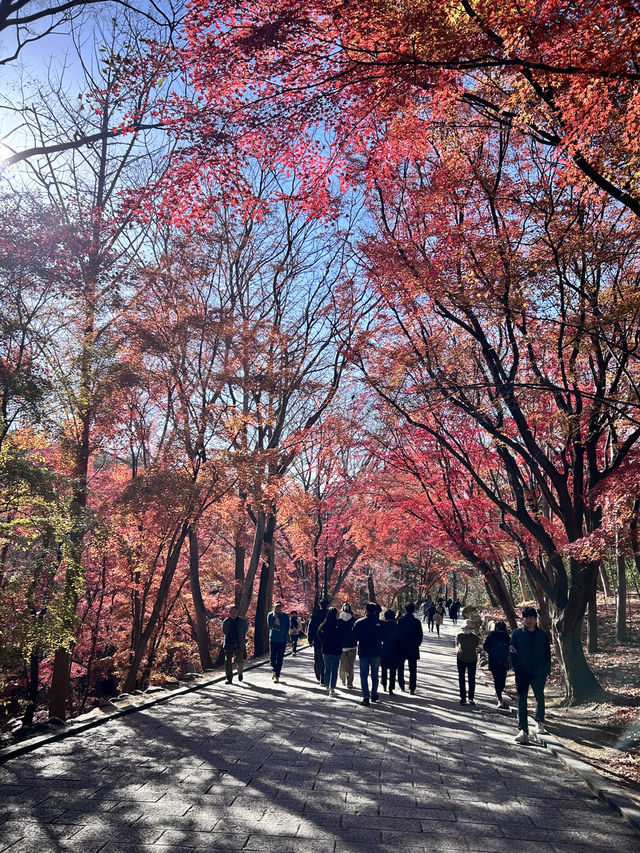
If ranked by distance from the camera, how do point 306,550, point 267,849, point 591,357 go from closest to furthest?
1. point 267,849
2. point 591,357
3. point 306,550

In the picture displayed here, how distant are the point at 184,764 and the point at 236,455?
8.36 metres

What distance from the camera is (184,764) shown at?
572 centimetres

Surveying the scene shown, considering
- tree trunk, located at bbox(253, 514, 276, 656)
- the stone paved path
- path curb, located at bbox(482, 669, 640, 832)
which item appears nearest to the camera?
the stone paved path

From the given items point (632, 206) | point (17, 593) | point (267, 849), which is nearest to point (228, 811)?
point (267, 849)

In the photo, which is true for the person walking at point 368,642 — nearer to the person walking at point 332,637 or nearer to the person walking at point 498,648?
the person walking at point 332,637

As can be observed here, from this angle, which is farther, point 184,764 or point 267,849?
point 184,764

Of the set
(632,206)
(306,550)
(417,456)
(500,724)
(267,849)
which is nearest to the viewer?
(267,849)

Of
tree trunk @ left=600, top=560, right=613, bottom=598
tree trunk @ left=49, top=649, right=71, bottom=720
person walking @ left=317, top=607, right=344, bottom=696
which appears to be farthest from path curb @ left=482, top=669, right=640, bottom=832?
tree trunk @ left=600, top=560, right=613, bottom=598

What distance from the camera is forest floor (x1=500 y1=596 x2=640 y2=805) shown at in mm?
6375

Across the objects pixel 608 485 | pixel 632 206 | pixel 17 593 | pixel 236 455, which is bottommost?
pixel 17 593

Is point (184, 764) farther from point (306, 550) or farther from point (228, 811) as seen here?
point (306, 550)

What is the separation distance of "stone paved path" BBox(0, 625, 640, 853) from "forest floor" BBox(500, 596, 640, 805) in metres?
0.65

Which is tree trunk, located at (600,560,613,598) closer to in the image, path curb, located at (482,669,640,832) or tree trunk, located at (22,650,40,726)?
path curb, located at (482,669,640,832)

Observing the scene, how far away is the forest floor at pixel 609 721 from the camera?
638 centimetres
